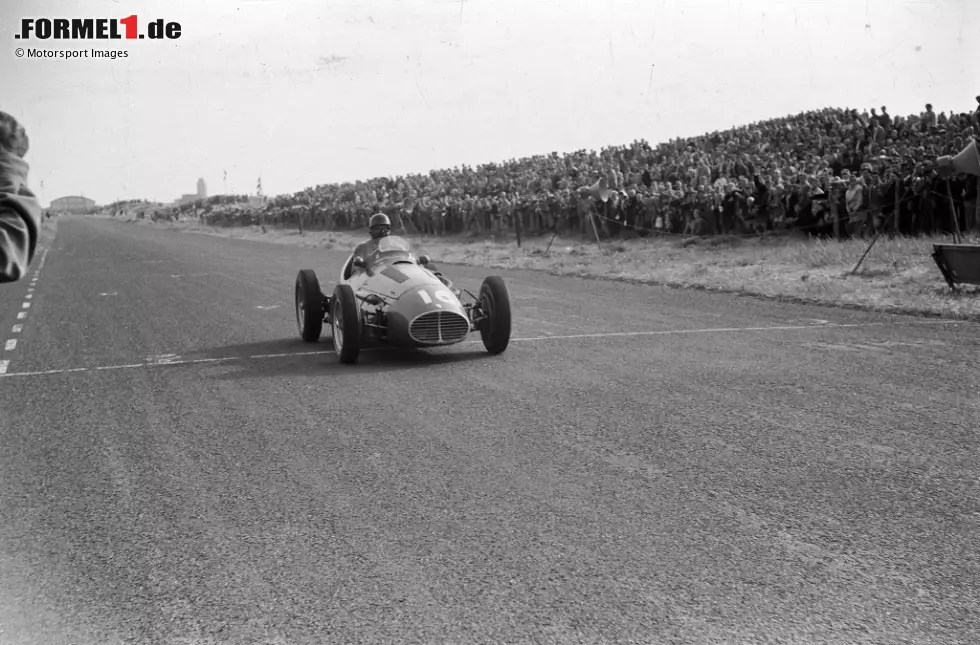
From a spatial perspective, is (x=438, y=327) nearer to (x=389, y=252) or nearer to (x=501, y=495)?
(x=389, y=252)

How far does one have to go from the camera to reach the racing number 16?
30.9ft

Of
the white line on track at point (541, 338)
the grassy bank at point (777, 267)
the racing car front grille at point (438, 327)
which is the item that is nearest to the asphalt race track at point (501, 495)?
the white line on track at point (541, 338)

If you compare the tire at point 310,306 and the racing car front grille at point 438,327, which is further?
the tire at point 310,306

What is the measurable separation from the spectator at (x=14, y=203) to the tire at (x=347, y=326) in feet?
23.7

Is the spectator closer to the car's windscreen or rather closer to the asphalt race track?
the asphalt race track

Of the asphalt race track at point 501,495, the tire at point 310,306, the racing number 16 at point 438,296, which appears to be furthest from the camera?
the tire at point 310,306

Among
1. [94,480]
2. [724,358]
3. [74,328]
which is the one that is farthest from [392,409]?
[74,328]

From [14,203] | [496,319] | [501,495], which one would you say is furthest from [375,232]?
[14,203]

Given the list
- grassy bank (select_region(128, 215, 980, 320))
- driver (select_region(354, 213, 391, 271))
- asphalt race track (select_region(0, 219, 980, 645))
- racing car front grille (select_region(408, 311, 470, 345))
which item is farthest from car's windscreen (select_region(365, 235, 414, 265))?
grassy bank (select_region(128, 215, 980, 320))

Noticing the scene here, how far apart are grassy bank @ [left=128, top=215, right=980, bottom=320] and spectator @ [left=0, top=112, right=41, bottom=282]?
12.2 m

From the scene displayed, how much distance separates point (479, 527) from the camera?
181 inches

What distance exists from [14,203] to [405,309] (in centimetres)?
741

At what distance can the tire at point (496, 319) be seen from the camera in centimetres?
961

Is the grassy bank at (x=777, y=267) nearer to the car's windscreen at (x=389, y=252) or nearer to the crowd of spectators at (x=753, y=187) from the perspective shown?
the crowd of spectators at (x=753, y=187)
